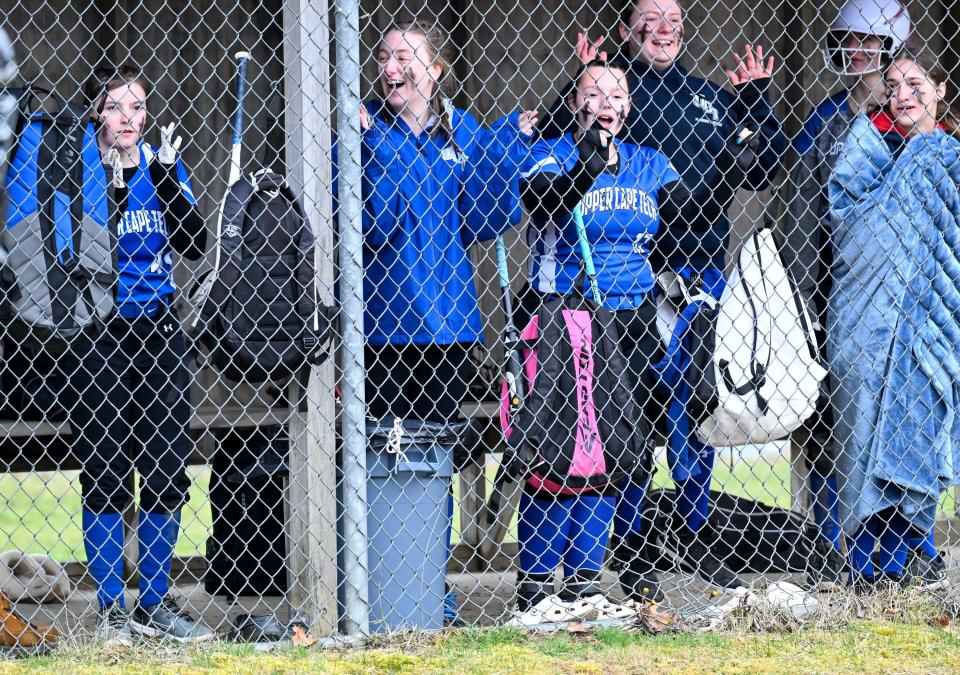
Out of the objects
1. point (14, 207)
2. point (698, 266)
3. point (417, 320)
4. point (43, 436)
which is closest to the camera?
point (14, 207)

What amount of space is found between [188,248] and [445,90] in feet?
3.43

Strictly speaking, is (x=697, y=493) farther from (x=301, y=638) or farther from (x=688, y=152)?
(x=301, y=638)

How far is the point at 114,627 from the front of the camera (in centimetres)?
441

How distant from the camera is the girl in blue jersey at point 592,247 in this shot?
15.1 feet

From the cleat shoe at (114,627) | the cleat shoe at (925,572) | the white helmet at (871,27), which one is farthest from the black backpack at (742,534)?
the cleat shoe at (114,627)

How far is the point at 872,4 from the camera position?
16.6 feet

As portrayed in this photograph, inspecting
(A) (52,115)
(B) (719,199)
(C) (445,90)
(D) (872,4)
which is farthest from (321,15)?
(D) (872,4)

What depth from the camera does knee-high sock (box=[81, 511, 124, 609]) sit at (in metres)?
4.46

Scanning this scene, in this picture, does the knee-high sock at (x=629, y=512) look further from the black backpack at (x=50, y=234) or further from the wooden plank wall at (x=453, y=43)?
the black backpack at (x=50, y=234)

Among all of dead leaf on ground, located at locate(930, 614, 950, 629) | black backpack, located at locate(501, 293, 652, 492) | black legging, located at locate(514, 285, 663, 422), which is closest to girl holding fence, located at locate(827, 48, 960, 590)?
dead leaf on ground, located at locate(930, 614, 950, 629)

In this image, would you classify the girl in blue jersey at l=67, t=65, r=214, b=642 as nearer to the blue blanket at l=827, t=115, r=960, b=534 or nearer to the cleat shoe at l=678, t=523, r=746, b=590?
the cleat shoe at l=678, t=523, r=746, b=590

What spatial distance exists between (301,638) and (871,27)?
3.00 m

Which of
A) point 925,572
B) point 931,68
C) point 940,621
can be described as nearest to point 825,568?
point 925,572

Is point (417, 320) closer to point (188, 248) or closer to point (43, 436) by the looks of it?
point (188, 248)
